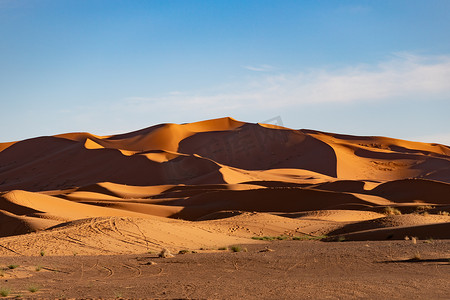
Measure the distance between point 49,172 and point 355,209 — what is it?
144ft

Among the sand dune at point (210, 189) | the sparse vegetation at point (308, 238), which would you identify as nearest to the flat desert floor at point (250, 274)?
the sand dune at point (210, 189)

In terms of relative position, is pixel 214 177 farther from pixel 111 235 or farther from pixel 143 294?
pixel 143 294

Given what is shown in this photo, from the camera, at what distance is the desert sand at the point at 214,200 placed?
1811 centimetres

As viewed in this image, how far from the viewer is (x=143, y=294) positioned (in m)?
10.4

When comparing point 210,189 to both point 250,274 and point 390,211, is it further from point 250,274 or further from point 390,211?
point 250,274

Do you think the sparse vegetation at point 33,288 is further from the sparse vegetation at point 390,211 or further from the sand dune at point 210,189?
the sparse vegetation at point 390,211

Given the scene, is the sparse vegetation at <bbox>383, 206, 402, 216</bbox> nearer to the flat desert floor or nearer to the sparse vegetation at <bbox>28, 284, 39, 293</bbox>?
the flat desert floor

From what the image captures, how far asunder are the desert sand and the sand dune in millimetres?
109

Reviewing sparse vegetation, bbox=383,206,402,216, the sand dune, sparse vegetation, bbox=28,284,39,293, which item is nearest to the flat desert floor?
sparse vegetation, bbox=28,284,39,293

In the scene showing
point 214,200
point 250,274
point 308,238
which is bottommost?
point 308,238

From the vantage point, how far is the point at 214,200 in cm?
3800

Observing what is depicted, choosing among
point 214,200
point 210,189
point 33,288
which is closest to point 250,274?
point 33,288

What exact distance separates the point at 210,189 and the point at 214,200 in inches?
233

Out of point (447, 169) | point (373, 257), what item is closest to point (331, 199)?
point (373, 257)
